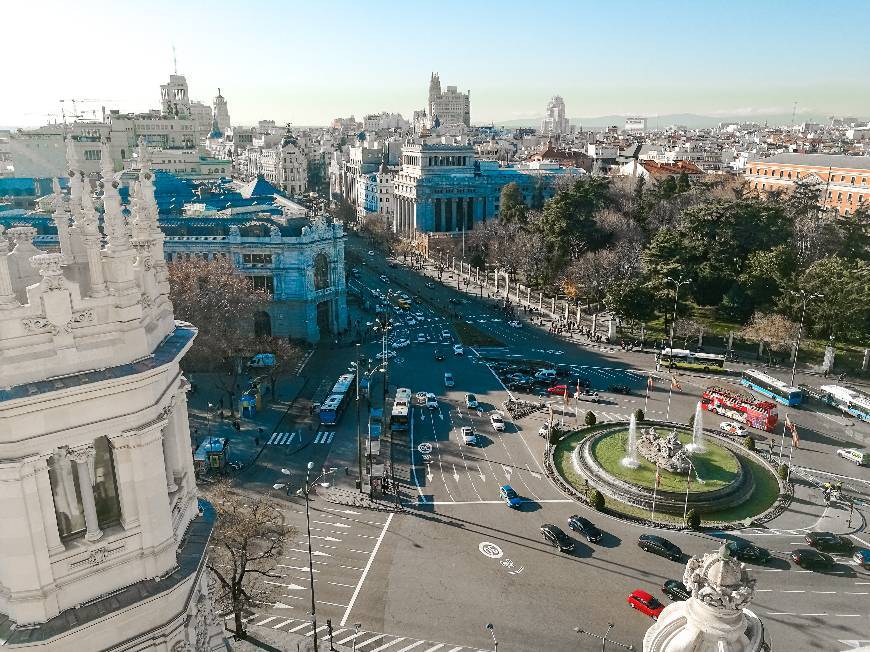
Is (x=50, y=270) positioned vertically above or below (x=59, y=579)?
above

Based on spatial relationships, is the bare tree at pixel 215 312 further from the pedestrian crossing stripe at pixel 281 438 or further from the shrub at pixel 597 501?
the shrub at pixel 597 501

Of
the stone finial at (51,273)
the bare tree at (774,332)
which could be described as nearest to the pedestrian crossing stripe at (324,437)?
the stone finial at (51,273)

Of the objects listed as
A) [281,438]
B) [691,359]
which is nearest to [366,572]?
[281,438]

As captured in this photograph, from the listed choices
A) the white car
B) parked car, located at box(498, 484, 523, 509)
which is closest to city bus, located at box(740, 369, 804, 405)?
the white car

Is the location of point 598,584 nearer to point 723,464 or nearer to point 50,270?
point 723,464

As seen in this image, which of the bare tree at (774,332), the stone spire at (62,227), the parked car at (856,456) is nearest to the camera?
the stone spire at (62,227)

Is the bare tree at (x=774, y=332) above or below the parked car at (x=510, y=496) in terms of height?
above

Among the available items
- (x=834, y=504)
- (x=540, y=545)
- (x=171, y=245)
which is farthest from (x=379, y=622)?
(x=171, y=245)
